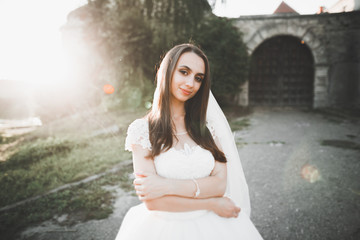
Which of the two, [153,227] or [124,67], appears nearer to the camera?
[153,227]

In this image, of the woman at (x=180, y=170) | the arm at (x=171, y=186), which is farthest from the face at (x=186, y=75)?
the arm at (x=171, y=186)

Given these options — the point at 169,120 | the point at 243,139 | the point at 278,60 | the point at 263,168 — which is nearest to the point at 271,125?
the point at 243,139

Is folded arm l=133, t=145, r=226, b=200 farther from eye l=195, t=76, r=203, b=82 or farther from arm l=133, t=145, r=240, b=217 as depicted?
eye l=195, t=76, r=203, b=82

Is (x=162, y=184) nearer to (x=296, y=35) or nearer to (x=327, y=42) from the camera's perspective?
(x=296, y=35)

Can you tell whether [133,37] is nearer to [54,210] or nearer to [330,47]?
[54,210]

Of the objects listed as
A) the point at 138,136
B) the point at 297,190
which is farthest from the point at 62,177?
the point at 297,190

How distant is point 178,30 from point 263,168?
12.0 ft

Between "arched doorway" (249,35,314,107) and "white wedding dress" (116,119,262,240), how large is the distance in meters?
10.4

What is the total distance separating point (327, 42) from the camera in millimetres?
10016

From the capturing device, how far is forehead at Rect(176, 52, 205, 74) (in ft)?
5.43

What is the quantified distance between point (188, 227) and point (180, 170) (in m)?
0.40

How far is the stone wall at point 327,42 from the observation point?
9.88 metres

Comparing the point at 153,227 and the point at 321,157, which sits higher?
the point at 153,227

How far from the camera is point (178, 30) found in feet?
15.8
